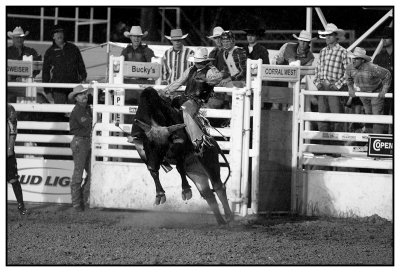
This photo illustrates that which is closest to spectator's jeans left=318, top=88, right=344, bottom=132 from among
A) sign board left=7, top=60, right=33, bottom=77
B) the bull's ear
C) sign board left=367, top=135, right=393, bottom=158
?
sign board left=367, top=135, right=393, bottom=158

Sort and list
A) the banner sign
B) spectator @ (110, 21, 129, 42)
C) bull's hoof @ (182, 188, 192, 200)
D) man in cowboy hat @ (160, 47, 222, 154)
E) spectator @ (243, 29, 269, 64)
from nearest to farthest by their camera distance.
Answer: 1. bull's hoof @ (182, 188, 192, 200)
2. man in cowboy hat @ (160, 47, 222, 154)
3. spectator @ (243, 29, 269, 64)
4. the banner sign
5. spectator @ (110, 21, 129, 42)

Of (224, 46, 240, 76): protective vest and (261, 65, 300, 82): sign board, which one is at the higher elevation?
(224, 46, 240, 76): protective vest

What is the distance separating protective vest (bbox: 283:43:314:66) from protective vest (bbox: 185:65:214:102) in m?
2.88

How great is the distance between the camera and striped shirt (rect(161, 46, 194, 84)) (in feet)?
45.4

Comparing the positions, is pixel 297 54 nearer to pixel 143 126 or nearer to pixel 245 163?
pixel 245 163

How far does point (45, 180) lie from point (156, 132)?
164 inches

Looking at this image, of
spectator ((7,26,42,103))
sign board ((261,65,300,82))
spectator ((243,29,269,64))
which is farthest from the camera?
spectator ((7,26,42,103))

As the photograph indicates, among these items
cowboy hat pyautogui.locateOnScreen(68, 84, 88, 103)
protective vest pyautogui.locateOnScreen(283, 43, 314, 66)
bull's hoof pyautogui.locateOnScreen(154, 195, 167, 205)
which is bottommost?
bull's hoof pyautogui.locateOnScreen(154, 195, 167, 205)

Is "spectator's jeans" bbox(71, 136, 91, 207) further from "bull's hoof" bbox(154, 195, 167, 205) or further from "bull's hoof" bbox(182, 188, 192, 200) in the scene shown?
"bull's hoof" bbox(154, 195, 167, 205)

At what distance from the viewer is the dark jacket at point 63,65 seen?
14.6 meters

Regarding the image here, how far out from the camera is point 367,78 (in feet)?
42.8

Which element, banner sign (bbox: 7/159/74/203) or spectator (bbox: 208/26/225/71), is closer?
spectator (bbox: 208/26/225/71)

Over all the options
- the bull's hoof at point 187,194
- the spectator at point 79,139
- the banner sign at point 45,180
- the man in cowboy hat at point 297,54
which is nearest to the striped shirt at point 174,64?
the spectator at point 79,139

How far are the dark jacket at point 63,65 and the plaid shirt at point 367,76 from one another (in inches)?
175
